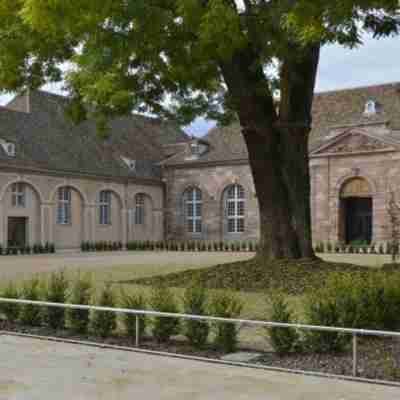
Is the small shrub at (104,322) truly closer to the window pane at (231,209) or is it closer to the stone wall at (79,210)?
the stone wall at (79,210)

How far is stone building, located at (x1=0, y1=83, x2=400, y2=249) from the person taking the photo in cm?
3666

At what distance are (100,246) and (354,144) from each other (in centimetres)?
1519

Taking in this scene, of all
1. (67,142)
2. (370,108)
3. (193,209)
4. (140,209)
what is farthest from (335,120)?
(67,142)

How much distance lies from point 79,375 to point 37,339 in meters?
2.52

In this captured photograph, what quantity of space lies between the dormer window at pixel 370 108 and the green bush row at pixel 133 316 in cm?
3021

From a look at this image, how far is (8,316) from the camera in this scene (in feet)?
35.4

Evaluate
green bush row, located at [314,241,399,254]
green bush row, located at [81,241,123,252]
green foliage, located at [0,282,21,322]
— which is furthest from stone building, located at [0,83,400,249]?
green foliage, located at [0,282,21,322]

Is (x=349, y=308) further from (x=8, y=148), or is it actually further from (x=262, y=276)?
(x=8, y=148)

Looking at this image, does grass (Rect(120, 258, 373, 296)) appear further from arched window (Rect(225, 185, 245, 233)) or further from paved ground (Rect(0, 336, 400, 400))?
arched window (Rect(225, 185, 245, 233))

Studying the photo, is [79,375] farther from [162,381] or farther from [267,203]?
[267,203]

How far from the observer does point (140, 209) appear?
4450cm

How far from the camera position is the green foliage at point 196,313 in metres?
8.75

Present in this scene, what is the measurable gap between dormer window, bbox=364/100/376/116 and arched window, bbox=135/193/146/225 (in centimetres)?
1473

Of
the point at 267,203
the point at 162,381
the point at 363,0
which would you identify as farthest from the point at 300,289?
the point at 162,381
